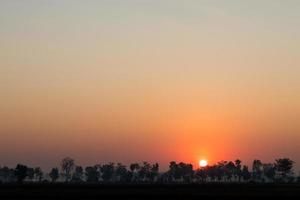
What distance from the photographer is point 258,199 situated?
207 feet

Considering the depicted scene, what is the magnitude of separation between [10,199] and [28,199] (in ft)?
6.86

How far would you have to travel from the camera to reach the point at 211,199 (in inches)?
2530

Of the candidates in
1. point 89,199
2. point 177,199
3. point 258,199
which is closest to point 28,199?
point 89,199

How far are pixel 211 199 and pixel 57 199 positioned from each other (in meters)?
18.0

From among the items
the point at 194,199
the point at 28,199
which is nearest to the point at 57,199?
the point at 28,199

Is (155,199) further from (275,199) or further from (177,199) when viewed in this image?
(275,199)

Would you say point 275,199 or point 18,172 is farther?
point 18,172

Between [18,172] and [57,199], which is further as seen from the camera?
[18,172]

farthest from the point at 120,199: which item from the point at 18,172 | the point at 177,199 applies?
the point at 18,172

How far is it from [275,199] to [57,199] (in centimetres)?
2509

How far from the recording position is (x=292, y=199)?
199ft

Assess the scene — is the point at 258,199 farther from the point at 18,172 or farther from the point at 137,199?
the point at 18,172

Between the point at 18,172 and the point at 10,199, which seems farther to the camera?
the point at 18,172

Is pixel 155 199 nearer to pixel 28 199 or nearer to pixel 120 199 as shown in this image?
pixel 120 199
